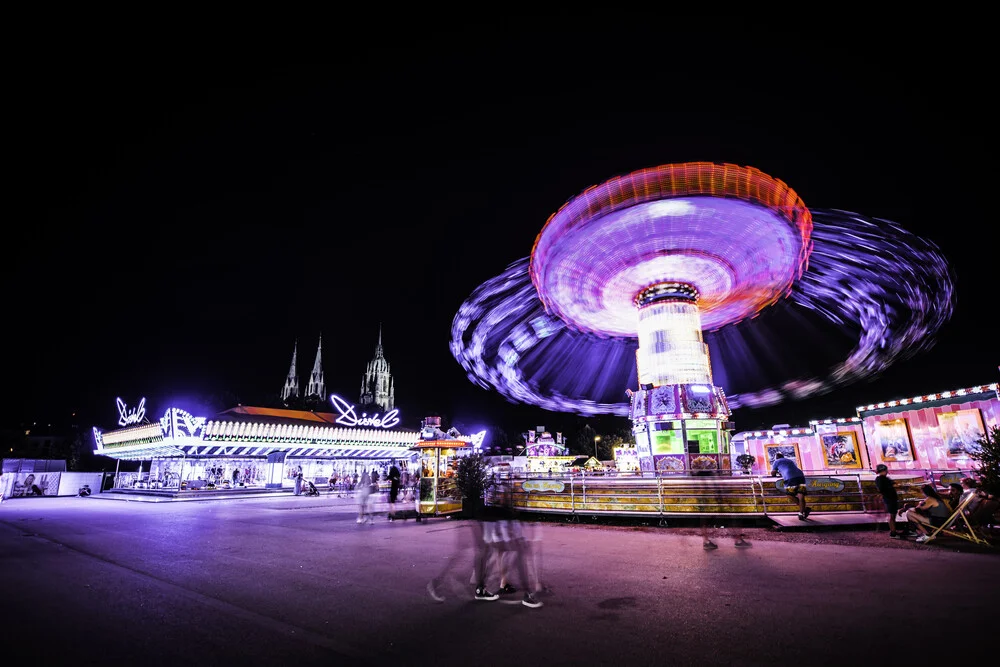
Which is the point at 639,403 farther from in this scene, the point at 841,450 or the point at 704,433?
the point at 841,450

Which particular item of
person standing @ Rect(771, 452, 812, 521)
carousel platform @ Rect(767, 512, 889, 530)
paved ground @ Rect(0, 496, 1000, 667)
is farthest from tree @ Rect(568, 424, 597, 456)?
paved ground @ Rect(0, 496, 1000, 667)

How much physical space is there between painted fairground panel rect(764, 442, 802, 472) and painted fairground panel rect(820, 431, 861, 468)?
2.26 meters

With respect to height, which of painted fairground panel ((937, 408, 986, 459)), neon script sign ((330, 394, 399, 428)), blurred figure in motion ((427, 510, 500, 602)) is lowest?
blurred figure in motion ((427, 510, 500, 602))

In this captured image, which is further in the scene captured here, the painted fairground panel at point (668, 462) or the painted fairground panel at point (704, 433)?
the painted fairground panel at point (704, 433)

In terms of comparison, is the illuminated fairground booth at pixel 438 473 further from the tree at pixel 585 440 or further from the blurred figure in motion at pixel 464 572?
the tree at pixel 585 440

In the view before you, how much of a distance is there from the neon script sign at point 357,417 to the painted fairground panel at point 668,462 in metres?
28.8

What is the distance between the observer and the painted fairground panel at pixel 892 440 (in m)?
23.5

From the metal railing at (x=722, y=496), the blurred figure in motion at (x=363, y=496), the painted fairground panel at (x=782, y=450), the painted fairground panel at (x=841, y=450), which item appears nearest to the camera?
the metal railing at (x=722, y=496)

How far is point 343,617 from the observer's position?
520 centimetres

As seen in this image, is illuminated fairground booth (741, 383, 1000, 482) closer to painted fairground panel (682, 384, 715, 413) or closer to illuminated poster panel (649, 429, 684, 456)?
painted fairground panel (682, 384, 715, 413)

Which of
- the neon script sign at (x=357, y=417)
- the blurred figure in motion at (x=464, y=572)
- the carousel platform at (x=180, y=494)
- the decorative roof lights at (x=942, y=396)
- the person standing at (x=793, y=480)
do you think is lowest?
the carousel platform at (x=180, y=494)

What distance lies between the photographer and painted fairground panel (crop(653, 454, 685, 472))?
76.9 ft

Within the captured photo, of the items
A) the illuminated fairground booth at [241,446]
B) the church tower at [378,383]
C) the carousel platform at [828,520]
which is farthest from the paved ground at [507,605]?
the church tower at [378,383]

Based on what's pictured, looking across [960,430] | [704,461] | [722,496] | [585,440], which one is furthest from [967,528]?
[585,440]
